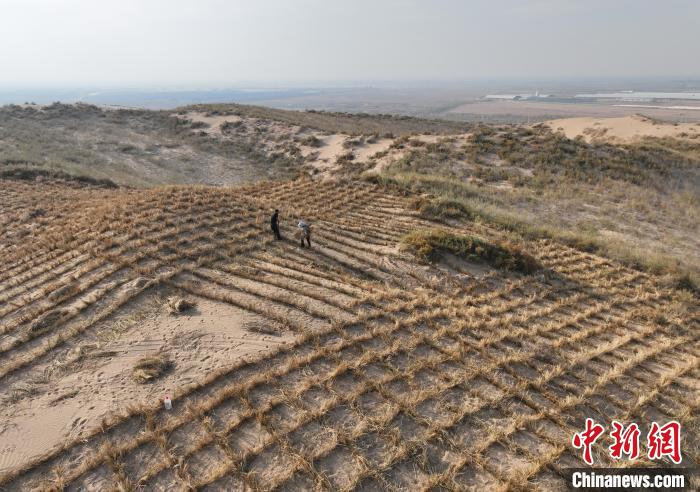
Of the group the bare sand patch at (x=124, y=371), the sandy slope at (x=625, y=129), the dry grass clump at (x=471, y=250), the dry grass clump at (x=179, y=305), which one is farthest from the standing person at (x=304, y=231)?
the sandy slope at (x=625, y=129)

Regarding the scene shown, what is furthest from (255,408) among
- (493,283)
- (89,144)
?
(89,144)

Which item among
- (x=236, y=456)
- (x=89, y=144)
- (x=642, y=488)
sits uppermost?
(x=89, y=144)

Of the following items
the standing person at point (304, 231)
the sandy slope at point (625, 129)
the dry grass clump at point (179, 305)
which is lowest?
the dry grass clump at point (179, 305)

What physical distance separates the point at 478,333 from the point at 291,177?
75.1ft

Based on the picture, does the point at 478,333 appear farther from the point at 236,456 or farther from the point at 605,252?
the point at 605,252

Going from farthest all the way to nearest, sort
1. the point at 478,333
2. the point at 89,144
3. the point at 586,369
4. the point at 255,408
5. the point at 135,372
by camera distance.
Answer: the point at 89,144, the point at 478,333, the point at 586,369, the point at 135,372, the point at 255,408

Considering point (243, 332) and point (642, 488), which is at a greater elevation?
point (243, 332)

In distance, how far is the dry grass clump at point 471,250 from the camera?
1270 centimetres

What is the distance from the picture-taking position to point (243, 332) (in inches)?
339

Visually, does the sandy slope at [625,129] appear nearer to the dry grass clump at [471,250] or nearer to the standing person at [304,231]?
the dry grass clump at [471,250]

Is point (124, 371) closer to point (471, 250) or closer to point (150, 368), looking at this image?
point (150, 368)

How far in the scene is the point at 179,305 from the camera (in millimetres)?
9320

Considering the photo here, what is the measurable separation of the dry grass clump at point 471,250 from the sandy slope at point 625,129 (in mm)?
34734

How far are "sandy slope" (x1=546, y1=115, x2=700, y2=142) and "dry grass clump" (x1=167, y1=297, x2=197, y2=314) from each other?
4352cm
